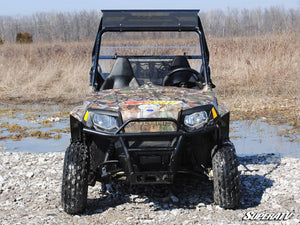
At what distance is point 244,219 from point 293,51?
9212 mm

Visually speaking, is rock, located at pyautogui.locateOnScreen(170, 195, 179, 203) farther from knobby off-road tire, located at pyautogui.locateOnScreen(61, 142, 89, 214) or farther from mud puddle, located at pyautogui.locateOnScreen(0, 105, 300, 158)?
mud puddle, located at pyautogui.locateOnScreen(0, 105, 300, 158)

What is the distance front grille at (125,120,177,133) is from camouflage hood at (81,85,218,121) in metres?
0.06

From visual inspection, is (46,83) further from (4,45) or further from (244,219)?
(244,219)

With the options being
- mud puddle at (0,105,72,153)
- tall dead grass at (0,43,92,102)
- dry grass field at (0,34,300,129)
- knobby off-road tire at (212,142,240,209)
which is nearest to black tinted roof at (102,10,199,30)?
knobby off-road tire at (212,142,240,209)

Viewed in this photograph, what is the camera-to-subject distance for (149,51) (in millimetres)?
6309

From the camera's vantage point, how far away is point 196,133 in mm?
3877

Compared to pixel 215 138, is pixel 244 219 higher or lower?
lower

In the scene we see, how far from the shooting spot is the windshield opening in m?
5.67

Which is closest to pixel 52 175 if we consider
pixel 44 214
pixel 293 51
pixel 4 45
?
pixel 44 214

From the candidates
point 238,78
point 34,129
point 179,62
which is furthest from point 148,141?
point 238,78

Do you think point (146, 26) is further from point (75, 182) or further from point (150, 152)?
point (75, 182)

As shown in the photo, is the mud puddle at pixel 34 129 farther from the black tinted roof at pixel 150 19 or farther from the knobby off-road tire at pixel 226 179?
the knobby off-road tire at pixel 226 179

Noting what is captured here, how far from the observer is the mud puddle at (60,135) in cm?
698

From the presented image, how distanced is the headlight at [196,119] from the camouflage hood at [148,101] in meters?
0.09
